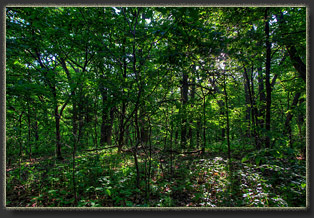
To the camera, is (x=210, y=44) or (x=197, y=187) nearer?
(x=210, y=44)

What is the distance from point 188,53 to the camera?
2578 mm

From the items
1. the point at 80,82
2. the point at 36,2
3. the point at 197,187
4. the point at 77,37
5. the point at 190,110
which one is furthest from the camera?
the point at 190,110

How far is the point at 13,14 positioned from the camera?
2324 mm

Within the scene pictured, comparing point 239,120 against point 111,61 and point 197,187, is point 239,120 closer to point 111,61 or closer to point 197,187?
point 197,187

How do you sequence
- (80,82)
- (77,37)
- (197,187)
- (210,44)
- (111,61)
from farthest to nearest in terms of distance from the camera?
(111,61), (77,37), (197,187), (80,82), (210,44)

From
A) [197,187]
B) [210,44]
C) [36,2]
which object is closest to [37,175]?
[36,2]

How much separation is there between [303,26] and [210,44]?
1748 mm

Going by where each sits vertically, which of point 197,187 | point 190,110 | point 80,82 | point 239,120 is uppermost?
point 80,82

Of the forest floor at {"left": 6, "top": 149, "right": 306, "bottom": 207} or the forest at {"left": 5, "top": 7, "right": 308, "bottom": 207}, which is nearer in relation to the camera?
the forest floor at {"left": 6, "top": 149, "right": 306, "bottom": 207}

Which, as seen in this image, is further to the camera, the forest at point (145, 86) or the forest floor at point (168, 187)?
the forest at point (145, 86)

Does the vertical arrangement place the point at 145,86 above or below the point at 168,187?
above

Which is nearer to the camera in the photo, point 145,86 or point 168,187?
point 145,86

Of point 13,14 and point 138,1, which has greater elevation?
point 13,14

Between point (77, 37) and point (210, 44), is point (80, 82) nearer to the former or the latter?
point (77, 37)
